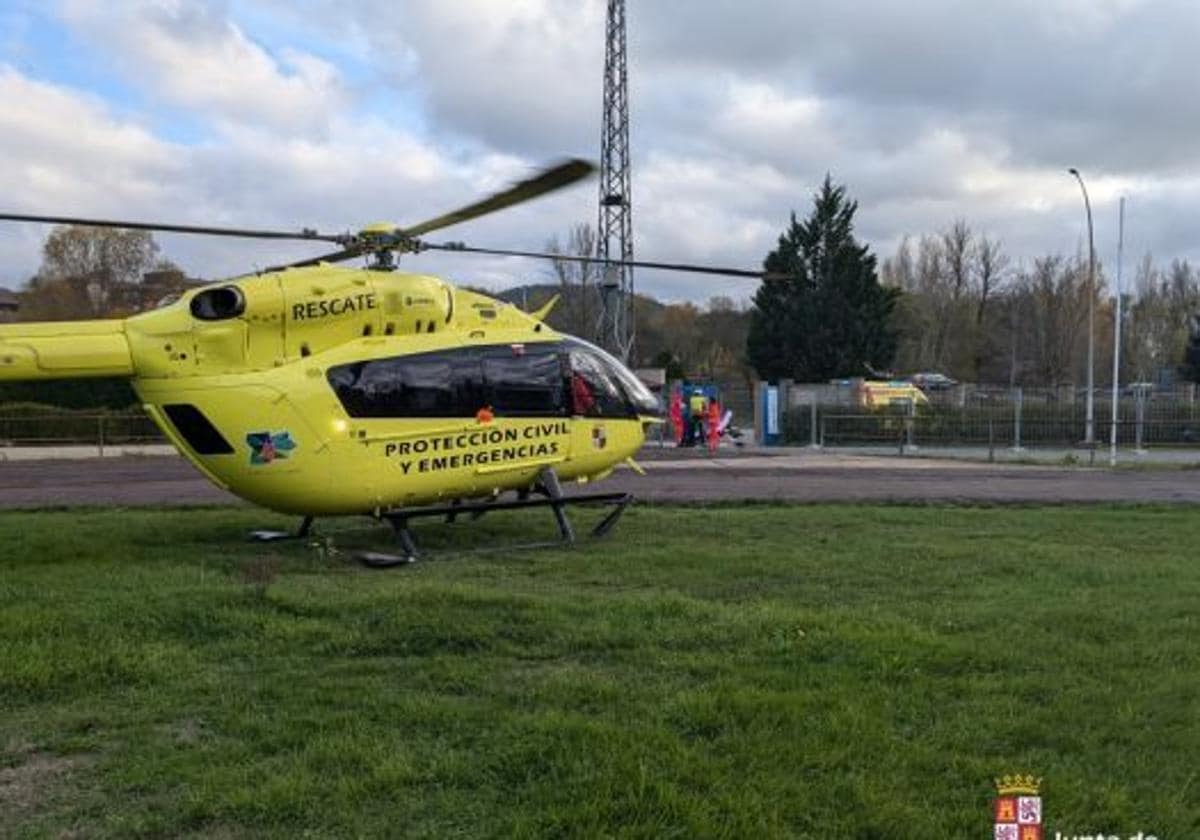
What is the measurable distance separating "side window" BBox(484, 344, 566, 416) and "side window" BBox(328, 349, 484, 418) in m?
0.19

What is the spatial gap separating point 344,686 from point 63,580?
479cm

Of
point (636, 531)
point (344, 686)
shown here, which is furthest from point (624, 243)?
point (344, 686)

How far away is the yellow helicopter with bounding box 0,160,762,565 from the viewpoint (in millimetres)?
11445

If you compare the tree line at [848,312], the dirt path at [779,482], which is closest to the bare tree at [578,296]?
the tree line at [848,312]

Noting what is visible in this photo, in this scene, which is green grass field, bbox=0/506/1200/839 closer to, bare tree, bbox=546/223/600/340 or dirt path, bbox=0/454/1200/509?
dirt path, bbox=0/454/1200/509

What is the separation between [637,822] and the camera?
14.2 feet

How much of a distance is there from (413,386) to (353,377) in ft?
2.20

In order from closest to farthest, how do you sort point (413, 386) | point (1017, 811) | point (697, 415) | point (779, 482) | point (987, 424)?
point (1017, 811)
point (413, 386)
point (779, 482)
point (697, 415)
point (987, 424)

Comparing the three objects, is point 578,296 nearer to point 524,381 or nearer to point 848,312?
point 848,312

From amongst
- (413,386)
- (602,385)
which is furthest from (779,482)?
(413,386)

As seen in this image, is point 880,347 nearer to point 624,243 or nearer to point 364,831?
point 624,243

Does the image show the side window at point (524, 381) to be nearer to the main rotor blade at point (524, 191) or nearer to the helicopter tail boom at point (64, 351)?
the main rotor blade at point (524, 191)

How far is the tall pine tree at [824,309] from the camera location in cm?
5675

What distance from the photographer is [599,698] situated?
6.06 m
